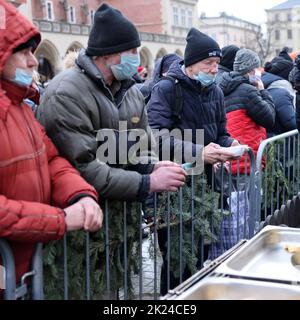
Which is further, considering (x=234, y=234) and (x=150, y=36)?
(x=150, y=36)

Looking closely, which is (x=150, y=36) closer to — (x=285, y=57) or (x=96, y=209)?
(x=285, y=57)

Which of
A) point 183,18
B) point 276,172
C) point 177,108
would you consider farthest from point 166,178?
point 183,18

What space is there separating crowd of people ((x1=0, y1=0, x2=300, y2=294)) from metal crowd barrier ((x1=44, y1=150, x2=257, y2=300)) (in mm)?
159

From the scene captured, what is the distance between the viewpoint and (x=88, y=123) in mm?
2752

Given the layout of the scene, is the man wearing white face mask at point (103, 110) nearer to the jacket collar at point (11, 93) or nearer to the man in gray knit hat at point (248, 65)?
the jacket collar at point (11, 93)

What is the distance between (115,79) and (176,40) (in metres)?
54.1

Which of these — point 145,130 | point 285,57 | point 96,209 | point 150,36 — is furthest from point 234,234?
point 150,36

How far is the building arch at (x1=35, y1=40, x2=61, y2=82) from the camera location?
38.3 meters

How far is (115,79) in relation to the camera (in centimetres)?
306

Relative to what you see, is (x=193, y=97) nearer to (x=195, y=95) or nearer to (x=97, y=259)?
(x=195, y=95)

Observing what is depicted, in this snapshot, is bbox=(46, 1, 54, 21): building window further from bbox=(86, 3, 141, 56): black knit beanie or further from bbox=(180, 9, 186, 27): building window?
bbox=(86, 3, 141, 56): black knit beanie

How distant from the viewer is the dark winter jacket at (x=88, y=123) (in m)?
2.69

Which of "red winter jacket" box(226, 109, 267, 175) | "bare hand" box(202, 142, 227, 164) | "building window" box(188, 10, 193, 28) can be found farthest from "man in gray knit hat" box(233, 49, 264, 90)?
"building window" box(188, 10, 193, 28)

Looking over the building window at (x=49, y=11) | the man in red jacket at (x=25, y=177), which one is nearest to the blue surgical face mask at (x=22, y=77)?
the man in red jacket at (x=25, y=177)
